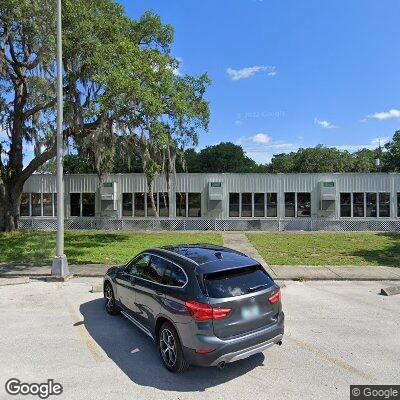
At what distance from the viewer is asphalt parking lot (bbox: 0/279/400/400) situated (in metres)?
4.31

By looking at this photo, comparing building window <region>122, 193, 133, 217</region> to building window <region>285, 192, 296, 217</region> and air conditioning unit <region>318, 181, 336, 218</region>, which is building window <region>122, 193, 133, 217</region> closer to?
building window <region>285, 192, 296, 217</region>

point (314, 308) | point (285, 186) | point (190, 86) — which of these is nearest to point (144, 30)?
point (190, 86)

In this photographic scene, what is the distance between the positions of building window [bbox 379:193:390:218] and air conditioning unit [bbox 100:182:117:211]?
687 inches

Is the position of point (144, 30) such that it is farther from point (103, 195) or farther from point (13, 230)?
point (13, 230)

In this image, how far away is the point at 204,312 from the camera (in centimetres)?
443

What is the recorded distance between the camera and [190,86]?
18.7 meters

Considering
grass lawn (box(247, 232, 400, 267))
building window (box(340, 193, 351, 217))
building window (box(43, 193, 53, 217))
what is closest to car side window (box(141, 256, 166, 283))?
grass lawn (box(247, 232, 400, 267))

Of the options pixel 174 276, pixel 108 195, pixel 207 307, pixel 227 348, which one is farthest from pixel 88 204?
pixel 227 348

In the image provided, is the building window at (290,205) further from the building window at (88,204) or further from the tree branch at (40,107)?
the tree branch at (40,107)

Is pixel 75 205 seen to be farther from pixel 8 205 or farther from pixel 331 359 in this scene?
pixel 331 359

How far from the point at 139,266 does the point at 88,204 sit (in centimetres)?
1960

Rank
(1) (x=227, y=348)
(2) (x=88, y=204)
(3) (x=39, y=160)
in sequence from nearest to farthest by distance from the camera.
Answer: (1) (x=227, y=348), (3) (x=39, y=160), (2) (x=88, y=204)

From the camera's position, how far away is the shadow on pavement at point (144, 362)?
14.6 feet

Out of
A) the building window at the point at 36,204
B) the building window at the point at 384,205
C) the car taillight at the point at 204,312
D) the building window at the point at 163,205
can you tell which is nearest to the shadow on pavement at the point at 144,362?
the car taillight at the point at 204,312
